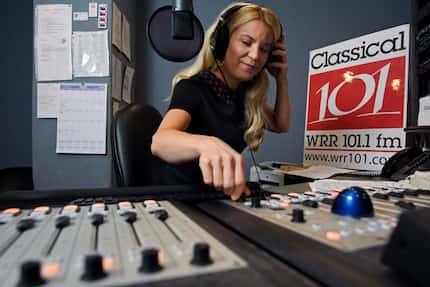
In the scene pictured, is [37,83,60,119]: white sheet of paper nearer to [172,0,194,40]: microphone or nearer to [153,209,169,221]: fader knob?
[172,0,194,40]: microphone

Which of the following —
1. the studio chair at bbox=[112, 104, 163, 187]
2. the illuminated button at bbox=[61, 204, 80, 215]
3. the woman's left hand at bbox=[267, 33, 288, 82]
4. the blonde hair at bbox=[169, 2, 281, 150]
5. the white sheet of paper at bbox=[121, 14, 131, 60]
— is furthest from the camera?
the white sheet of paper at bbox=[121, 14, 131, 60]

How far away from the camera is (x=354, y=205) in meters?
0.38

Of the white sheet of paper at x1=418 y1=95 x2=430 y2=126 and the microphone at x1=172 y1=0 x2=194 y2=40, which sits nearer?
the microphone at x1=172 y1=0 x2=194 y2=40

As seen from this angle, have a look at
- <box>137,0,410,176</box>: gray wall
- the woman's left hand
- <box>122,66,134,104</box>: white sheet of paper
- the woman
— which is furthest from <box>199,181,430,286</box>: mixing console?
<box>122,66,134,104</box>: white sheet of paper

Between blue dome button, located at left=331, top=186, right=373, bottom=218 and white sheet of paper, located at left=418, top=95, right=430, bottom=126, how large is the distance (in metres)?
0.80

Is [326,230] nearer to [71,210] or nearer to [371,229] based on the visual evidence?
[371,229]

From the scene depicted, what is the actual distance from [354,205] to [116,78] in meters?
1.70

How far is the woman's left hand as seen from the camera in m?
1.14

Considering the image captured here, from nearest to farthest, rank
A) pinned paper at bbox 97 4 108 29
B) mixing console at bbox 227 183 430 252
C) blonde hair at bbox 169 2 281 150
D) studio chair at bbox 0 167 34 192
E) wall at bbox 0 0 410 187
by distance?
mixing console at bbox 227 183 430 252
blonde hair at bbox 169 2 281 150
studio chair at bbox 0 167 34 192
wall at bbox 0 0 410 187
pinned paper at bbox 97 4 108 29

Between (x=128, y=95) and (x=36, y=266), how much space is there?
6.46ft

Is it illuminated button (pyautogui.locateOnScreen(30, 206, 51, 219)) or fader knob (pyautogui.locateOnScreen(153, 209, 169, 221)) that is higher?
fader knob (pyautogui.locateOnScreen(153, 209, 169, 221))

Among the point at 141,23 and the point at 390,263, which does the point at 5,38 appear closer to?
the point at 141,23

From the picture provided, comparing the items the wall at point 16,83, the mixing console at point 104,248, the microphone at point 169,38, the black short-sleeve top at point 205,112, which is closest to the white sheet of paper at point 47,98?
the wall at point 16,83

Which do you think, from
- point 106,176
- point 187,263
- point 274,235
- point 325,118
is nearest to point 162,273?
point 187,263
